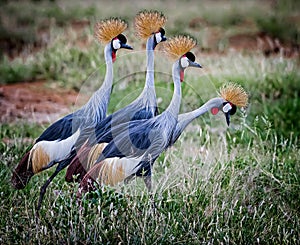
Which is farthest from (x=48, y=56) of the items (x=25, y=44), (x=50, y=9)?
(x=50, y=9)

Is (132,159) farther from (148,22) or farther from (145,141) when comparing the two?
(148,22)

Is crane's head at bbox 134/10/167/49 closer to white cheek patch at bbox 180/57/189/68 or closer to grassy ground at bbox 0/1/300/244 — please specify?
white cheek patch at bbox 180/57/189/68

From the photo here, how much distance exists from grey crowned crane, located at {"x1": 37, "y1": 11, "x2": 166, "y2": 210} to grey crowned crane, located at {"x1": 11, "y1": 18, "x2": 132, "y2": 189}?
44mm

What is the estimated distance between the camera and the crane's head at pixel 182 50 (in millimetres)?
4273

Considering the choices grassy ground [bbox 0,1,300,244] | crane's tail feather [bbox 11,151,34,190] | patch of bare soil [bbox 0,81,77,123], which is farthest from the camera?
patch of bare soil [bbox 0,81,77,123]

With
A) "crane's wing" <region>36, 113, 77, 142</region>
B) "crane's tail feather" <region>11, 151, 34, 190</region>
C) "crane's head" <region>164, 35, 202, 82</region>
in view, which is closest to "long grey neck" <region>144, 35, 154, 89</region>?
"crane's head" <region>164, 35, 202, 82</region>

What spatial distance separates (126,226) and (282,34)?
23.0 feet

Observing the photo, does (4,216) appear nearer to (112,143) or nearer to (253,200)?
(112,143)

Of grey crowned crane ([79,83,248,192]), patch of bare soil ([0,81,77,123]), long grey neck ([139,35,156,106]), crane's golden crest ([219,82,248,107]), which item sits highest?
long grey neck ([139,35,156,106])

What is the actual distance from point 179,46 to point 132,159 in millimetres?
756

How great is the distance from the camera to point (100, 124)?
4340 mm

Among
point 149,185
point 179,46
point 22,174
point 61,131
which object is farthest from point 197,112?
point 22,174

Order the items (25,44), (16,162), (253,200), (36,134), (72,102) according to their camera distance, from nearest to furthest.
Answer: (253,200), (16,162), (36,134), (72,102), (25,44)

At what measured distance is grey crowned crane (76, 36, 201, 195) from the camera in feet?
13.8
